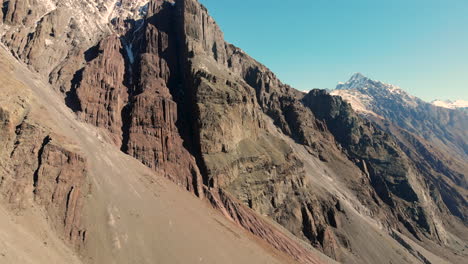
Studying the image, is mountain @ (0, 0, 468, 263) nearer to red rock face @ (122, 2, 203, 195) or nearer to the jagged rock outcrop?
the jagged rock outcrop

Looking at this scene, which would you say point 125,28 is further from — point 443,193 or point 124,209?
point 443,193

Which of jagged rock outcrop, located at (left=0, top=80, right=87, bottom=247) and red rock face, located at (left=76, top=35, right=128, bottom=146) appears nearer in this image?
jagged rock outcrop, located at (left=0, top=80, right=87, bottom=247)

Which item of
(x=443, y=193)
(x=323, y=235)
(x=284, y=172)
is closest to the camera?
(x=323, y=235)

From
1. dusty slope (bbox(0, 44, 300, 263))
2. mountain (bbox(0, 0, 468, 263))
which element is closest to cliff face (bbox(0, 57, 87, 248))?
mountain (bbox(0, 0, 468, 263))

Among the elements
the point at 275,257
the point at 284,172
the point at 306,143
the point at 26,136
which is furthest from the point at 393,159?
the point at 26,136

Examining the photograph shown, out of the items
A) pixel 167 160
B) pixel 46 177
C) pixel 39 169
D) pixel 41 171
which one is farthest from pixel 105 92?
pixel 46 177

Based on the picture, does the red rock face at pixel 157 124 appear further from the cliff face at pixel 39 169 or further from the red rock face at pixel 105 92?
the cliff face at pixel 39 169

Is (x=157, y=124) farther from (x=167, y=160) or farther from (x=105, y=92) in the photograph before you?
(x=105, y=92)

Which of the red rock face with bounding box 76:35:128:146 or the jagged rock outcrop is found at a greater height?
the red rock face with bounding box 76:35:128:146
